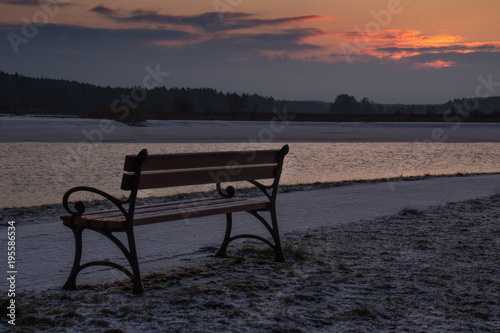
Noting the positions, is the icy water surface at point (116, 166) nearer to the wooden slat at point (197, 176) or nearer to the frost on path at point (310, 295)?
the wooden slat at point (197, 176)

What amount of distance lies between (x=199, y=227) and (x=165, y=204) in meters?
2.46

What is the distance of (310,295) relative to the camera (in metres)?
4.76

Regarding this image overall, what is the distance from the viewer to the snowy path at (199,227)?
18.7 ft

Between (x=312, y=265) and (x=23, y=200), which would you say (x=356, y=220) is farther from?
(x=23, y=200)

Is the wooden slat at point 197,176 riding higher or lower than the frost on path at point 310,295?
higher

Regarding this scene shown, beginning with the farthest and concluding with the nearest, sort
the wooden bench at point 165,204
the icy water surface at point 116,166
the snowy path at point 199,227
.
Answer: the icy water surface at point 116,166, the snowy path at point 199,227, the wooden bench at point 165,204

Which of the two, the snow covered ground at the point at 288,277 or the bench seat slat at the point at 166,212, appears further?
the bench seat slat at the point at 166,212

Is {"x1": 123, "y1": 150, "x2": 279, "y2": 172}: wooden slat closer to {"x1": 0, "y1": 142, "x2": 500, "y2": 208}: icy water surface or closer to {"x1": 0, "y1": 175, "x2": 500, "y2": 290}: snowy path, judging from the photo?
{"x1": 0, "y1": 175, "x2": 500, "y2": 290}: snowy path

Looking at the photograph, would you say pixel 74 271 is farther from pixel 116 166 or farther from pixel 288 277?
pixel 116 166

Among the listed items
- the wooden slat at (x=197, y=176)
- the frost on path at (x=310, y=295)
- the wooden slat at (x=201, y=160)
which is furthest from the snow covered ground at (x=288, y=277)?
the wooden slat at (x=201, y=160)

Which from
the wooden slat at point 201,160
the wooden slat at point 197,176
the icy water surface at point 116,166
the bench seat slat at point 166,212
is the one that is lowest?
the icy water surface at point 116,166

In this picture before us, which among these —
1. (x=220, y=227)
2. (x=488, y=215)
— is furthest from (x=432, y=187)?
(x=220, y=227)

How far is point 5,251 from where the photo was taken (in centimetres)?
646

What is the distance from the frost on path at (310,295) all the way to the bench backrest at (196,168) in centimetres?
82
